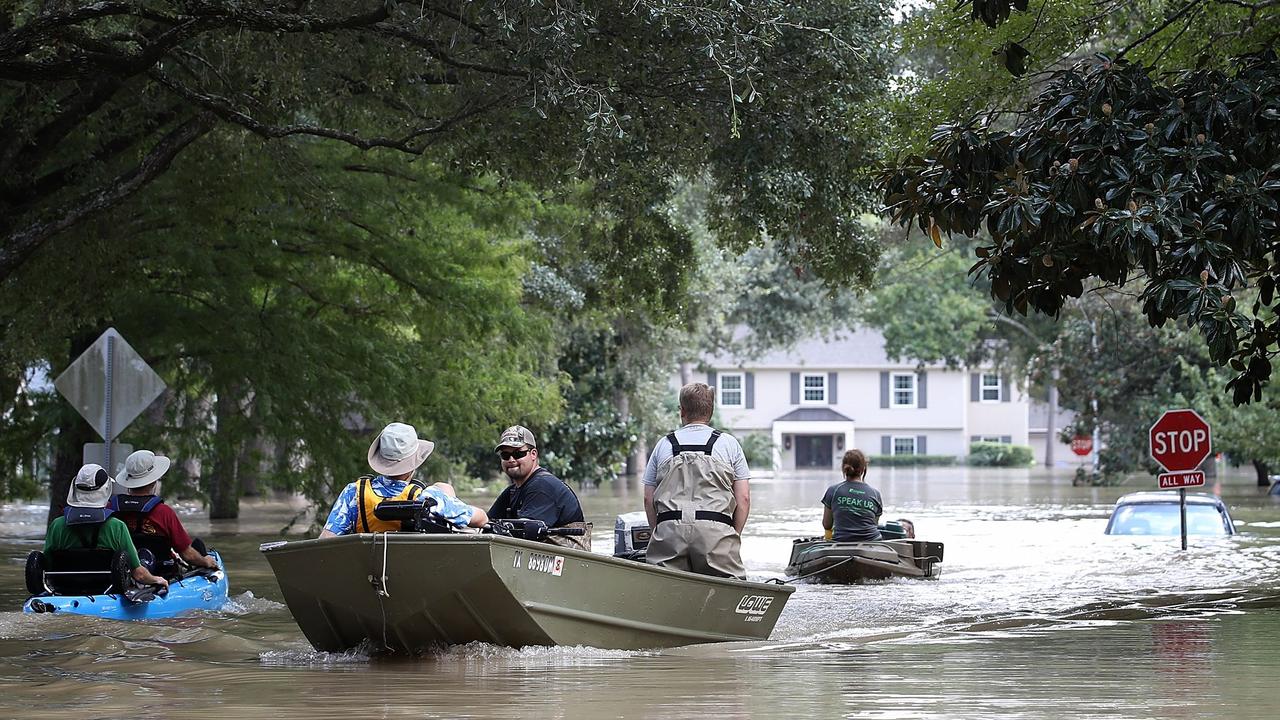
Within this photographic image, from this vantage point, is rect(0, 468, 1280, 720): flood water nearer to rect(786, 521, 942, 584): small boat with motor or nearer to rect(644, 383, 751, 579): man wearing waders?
rect(786, 521, 942, 584): small boat with motor

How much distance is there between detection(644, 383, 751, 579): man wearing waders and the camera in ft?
36.8

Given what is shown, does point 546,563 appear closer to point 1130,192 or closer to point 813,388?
point 1130,192

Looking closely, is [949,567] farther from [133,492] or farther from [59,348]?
[59,348]

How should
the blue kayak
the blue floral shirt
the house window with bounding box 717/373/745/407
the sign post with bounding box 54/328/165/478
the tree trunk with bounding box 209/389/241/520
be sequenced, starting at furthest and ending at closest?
the house window with bounding box 717/373/745/407 < the tree trunk with bounding box 209/389/241/520 < the sign post with bounding box 54/328/165/478 < the blue kayak < the blue floral shirt

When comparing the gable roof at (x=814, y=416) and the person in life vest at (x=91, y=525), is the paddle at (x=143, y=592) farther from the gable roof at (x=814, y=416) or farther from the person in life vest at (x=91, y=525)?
the gable roof at (x=814, y=416)

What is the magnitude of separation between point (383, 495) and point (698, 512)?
2.39m

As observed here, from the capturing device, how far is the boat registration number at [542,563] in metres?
10.1

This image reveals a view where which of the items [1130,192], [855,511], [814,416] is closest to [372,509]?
[1130,192]

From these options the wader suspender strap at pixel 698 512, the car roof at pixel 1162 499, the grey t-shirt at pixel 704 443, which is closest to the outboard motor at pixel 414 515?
the grey t-shirt at pixel 704 443

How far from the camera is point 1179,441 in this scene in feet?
66.2

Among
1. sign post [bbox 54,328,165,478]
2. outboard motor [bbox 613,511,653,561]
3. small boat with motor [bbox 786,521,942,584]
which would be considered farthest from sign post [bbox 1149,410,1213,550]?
sign post [bbox 54,328,165,478]

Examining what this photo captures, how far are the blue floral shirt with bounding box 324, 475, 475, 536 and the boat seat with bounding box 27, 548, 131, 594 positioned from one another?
350 cm

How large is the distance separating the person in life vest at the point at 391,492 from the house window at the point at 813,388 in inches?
3036

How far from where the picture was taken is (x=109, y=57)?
46.2ft
